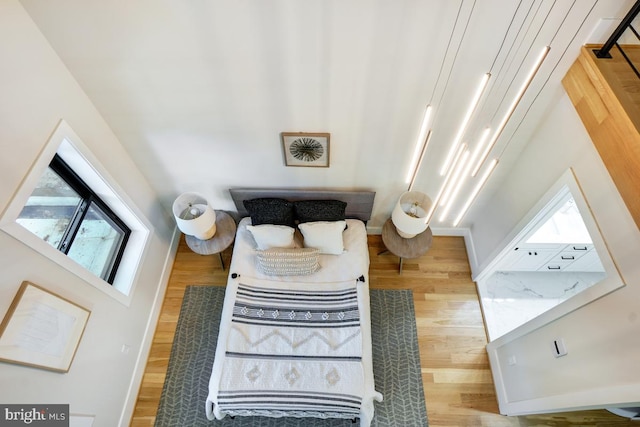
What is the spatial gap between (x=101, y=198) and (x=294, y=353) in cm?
211

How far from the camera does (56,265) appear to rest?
2.14m

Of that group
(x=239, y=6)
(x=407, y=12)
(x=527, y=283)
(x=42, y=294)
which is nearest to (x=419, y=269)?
(x=527, y=283)

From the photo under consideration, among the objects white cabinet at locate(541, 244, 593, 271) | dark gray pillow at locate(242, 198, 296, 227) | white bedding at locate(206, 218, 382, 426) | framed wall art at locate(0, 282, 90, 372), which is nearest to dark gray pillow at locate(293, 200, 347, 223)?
dark gray pillow at locate(242, 198, 296, 227)

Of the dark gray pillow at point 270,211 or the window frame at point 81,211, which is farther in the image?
the dark gray pillow at point 270,211

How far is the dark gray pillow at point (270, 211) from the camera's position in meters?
3.14

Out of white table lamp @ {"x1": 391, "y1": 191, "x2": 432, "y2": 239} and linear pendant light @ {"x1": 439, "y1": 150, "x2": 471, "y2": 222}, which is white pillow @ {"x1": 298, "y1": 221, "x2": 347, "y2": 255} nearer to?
white table lamp @ {"x1": 391, "y1": 191, "x2": 432, "y2": 239}

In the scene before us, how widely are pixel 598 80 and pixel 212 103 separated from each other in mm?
2488

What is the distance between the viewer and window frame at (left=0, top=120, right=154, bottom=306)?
6.16 feet

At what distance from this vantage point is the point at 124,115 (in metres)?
2.56

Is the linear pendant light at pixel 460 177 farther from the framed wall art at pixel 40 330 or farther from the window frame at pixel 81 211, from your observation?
the window frame at pixel 81 211

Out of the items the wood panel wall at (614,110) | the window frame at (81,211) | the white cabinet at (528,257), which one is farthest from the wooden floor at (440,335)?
the wood panel wall at (614,110)

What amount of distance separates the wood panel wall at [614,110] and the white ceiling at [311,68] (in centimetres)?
20

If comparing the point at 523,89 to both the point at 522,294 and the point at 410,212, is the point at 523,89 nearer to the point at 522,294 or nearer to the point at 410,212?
the point at 410,212

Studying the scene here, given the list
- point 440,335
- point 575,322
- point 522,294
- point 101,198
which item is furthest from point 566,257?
point 101,198
